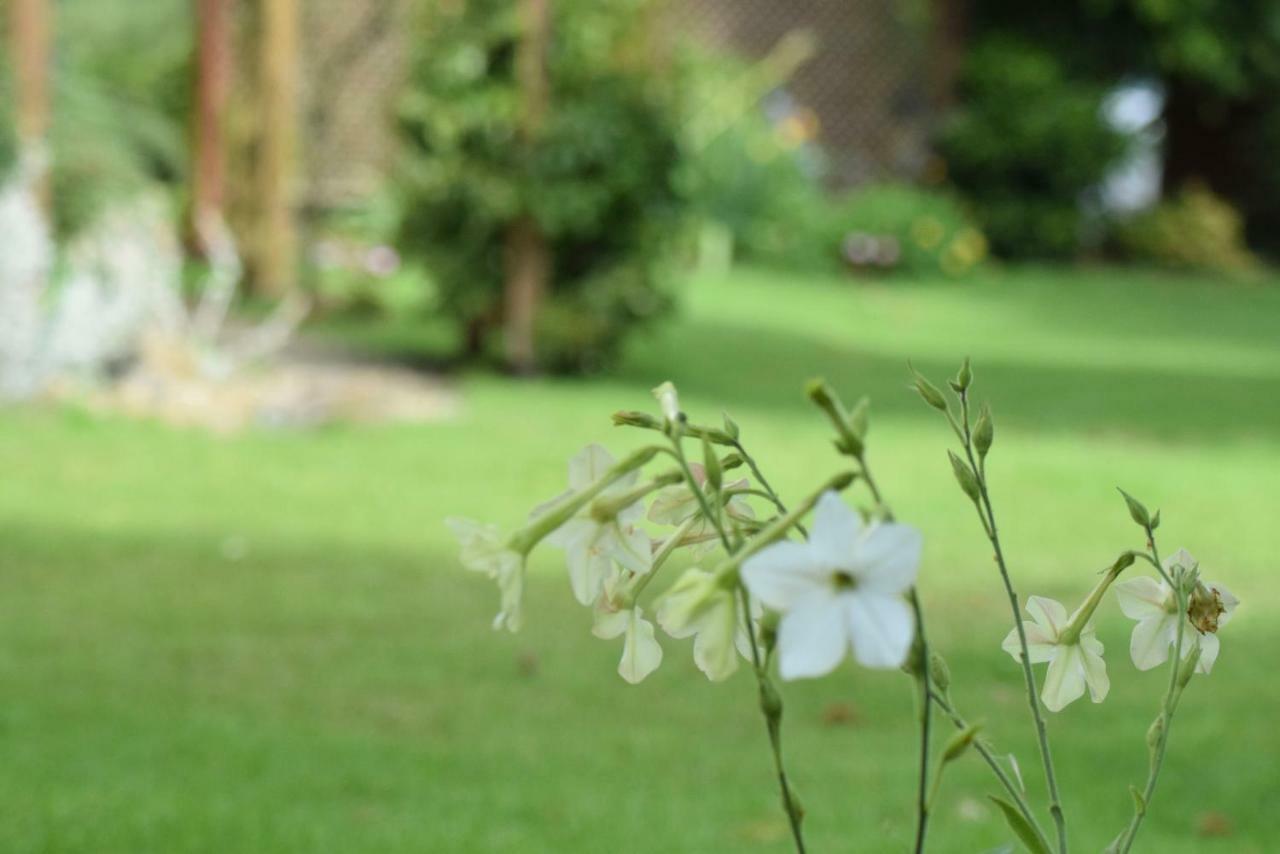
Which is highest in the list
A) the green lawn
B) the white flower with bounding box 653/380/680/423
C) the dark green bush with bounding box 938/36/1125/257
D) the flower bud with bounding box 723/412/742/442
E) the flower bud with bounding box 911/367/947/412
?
the flower bud with bounding box 911/367/947/412

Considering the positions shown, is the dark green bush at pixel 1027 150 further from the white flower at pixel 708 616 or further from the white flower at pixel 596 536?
the white flower at pixel 708 616

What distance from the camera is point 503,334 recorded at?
905 cm

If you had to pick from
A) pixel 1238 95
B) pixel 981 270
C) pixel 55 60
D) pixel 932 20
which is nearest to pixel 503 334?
pixel 55 60

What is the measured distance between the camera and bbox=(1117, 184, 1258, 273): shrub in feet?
50.1

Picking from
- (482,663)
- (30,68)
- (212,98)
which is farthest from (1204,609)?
(212,98)

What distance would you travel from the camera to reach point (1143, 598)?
1180 millimetres

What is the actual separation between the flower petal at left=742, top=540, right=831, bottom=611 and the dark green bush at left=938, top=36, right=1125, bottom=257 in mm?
14301

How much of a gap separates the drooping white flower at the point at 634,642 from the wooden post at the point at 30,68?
6447mm

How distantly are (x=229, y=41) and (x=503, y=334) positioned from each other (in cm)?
312

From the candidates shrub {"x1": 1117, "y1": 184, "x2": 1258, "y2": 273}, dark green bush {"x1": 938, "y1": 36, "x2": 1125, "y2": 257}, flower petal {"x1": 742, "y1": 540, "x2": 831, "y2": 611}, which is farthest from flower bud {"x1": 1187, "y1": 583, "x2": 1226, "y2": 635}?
shrub {"x1": 1117, "y1": 184, "x2": 1258, "y2": 273}

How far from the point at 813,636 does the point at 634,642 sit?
260 millimetres

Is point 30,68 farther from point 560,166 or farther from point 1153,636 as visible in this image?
point 1153,636

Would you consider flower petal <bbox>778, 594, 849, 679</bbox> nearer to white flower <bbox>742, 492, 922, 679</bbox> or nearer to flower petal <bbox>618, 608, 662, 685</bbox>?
white flower <bbox>742, 492, 922, 679</bbox>

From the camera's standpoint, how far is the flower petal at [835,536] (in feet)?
2.67
